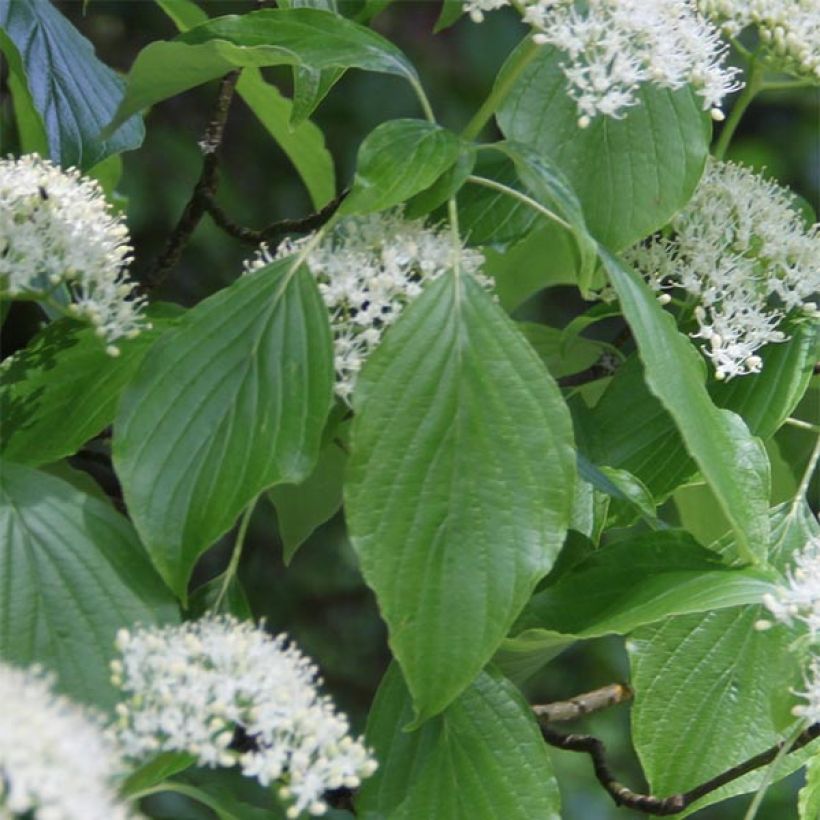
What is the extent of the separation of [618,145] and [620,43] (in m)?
0.07

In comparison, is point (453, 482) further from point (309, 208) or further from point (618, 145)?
point (309, 208)

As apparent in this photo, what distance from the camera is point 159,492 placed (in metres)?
0.57

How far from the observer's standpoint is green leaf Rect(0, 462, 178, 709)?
54 cm

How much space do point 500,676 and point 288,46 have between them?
0.26 meters

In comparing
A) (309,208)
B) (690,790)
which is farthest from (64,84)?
(309,208)

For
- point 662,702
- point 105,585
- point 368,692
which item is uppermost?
point 105,585

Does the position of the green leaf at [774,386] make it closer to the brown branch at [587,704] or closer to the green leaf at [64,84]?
the brown branch at [587,704]

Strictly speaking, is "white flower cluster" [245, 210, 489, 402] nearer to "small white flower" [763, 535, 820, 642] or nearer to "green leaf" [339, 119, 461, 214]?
"green leaf" [339, 119, 461, 214]

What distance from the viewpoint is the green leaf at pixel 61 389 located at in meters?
0.64

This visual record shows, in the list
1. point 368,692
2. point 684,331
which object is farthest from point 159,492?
point 368,692

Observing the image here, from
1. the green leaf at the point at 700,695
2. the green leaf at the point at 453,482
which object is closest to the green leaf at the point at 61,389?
the green leaf at the point at 453,482

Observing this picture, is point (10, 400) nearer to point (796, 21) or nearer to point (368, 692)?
point (796, 21)

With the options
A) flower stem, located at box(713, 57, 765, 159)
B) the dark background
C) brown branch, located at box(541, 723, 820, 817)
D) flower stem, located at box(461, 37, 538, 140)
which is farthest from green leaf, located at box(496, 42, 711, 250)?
the dark background

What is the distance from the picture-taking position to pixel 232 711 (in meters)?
0.50
